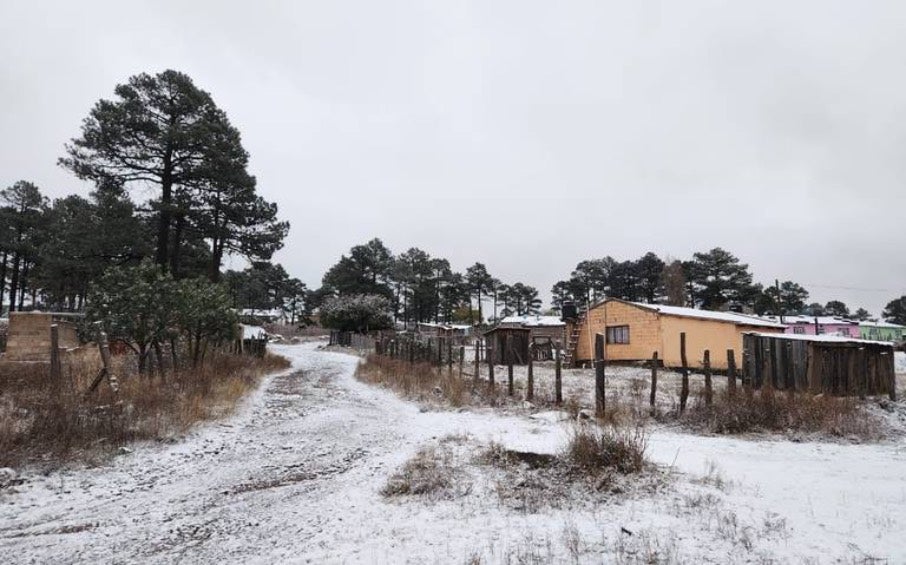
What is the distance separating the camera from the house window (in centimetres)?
2852

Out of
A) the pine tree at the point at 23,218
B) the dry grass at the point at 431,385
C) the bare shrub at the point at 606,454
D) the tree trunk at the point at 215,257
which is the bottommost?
the dry grass at the point at 431,385

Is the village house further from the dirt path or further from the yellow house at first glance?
the dirt path

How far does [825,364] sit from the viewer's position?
14.4 metres

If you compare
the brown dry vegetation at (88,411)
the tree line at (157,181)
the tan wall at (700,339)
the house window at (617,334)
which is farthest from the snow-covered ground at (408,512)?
the house window at (617,334)

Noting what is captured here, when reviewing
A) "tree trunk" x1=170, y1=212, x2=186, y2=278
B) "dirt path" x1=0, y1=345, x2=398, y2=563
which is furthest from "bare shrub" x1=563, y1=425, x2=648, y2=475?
"tree trunk" x1=170, y1=212, x2=186, y2=278

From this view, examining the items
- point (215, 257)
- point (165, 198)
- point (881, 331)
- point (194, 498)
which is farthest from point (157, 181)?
point (881, 331)

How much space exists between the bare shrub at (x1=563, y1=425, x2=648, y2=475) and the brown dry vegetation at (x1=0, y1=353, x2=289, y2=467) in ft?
21.0

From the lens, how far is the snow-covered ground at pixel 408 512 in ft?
13.8

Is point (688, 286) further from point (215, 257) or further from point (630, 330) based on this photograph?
point (215, 257)

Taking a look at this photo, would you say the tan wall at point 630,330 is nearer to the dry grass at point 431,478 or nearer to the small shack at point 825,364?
the small shack at point 825,364

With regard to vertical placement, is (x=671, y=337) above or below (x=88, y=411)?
above

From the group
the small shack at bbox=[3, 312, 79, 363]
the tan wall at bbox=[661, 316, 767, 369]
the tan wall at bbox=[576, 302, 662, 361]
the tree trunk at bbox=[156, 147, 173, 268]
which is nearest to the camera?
the small shack at bbox=[3, 312, 79, 363]

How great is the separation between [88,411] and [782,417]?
12.3m

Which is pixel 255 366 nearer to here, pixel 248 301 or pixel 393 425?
pixel 393 425
